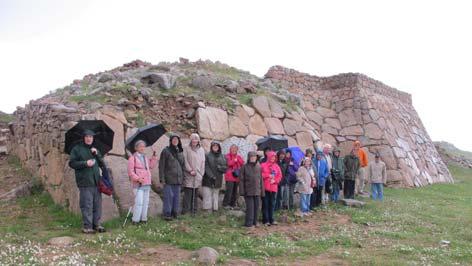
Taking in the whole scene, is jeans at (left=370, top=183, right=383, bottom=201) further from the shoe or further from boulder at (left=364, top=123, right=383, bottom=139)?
the shoe

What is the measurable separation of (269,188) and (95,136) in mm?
3880

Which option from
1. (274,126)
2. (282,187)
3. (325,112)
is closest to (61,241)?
(282,187)

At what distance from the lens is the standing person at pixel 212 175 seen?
1023 cm

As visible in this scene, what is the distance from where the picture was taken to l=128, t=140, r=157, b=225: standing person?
8.58 m

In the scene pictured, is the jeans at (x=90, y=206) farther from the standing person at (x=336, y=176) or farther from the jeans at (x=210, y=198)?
the standing person at (x=336, y=176)

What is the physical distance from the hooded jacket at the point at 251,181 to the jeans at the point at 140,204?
200 cm

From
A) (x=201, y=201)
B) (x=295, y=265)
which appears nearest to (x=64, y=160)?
(x=201, y=201)

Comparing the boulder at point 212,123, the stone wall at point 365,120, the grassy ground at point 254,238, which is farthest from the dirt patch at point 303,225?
the stone wall at point 365,120

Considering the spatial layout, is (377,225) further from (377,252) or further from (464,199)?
(464,199)

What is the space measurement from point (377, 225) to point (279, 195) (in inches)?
95.7

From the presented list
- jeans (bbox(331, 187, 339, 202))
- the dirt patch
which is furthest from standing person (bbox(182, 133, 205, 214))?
jeans (bbox(331, 187, 339, 202))

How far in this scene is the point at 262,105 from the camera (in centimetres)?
1490

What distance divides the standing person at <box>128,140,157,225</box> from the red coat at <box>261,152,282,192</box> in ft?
8.73

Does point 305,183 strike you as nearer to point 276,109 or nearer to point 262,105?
point 262,105
